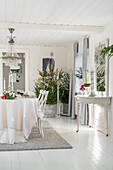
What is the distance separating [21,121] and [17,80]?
616 centimetres

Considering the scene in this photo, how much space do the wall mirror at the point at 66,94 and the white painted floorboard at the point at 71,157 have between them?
3.54 m

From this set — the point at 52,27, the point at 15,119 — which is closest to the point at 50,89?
the point at 52,27

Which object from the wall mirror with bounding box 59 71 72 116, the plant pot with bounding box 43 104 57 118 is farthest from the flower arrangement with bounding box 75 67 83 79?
the plant pot with bounding box 43 104 57 118

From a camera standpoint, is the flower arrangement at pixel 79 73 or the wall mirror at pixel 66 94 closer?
the flower arrangement at pixel 79 73

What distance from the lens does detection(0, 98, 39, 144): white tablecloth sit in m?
5.28

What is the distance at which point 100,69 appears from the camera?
21.3ft

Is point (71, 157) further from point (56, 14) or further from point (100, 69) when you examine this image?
point (100, 69)

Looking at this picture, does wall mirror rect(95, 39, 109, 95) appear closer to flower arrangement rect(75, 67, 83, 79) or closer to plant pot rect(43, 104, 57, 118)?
flower arrangement rect(75, 67, 83, 79)

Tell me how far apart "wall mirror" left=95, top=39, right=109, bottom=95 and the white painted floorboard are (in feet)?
4.38

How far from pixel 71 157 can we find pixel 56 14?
2757 mm

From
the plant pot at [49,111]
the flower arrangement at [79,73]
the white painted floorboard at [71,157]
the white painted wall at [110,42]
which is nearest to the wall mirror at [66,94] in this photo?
the plant pot at [49,111]

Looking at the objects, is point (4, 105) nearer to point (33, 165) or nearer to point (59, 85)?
point (33, 165)

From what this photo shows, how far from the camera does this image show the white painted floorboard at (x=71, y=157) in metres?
3.73

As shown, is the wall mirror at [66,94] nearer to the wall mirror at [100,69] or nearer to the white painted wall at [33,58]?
the white painted wall at [33,58]
